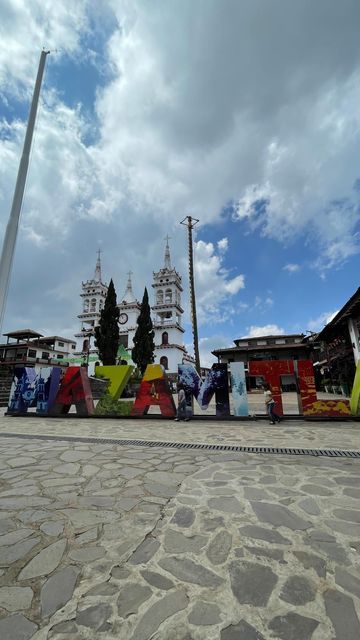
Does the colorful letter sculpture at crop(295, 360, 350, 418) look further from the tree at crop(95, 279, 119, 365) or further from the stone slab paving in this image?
the tree at crop(95, 279, 119, 365)

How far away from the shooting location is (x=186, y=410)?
1220 centimetres

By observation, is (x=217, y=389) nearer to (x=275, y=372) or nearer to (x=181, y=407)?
(x=181, y=407)

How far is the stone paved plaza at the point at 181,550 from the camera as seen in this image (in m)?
1.90

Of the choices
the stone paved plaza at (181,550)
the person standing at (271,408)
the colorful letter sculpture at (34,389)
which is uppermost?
the colorful letter sculpture at (34,389)

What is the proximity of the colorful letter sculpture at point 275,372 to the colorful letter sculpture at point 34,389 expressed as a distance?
921 centimetres

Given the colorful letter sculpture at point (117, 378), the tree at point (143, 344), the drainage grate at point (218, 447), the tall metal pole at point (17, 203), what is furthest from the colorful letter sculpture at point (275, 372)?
the tree at point (143, 344)

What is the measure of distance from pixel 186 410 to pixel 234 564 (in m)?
9.86

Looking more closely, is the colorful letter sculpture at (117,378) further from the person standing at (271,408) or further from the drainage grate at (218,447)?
the person standing at (271,408)

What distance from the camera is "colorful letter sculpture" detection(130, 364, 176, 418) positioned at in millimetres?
12484

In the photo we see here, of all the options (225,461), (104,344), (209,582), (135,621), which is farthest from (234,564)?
(104,344)

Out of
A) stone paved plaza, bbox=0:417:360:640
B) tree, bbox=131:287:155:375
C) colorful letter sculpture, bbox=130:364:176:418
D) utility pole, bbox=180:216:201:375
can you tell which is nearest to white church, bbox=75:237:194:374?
tree, bbox=131:287:155:375

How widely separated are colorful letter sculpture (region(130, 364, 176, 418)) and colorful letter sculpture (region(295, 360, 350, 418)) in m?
5.25

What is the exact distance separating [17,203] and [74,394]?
9.07 metres

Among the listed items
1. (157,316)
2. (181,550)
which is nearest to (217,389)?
(181,550)
